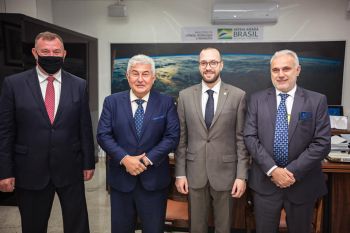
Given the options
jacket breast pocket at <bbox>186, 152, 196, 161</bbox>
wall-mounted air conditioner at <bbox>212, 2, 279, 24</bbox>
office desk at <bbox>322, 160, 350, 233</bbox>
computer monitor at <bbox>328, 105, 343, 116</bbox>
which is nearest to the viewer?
jacket breast pocket at <bbox>186, 152, 196, 161</bbox>

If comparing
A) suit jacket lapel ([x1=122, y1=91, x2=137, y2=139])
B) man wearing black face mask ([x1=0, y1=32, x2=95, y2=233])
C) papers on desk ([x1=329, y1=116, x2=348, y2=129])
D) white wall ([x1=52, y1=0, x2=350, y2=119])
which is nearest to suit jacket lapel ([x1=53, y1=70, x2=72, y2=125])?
man wearing black face mask ([x1=0, y1=32, x2=95, y2=233])

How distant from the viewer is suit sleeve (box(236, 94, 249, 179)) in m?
2.09

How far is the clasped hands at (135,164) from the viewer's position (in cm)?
194

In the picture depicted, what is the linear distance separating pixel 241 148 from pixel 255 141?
0.12 meters

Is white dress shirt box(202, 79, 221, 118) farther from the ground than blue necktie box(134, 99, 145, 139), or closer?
farther from the ground

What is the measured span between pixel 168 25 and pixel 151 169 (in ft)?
12.9

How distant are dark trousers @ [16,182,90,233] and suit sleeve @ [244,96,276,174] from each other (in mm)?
1257

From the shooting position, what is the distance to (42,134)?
2.03m

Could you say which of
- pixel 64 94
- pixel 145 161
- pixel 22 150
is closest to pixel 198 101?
pixel 145 161

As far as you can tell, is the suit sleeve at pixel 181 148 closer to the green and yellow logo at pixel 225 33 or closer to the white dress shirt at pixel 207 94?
the white dress shirt at pixel 207 94

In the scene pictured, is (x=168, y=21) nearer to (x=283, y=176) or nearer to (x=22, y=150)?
(x=22, y=150)

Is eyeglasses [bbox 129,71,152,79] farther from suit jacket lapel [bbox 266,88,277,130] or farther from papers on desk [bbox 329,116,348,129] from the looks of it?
papers on desk [bbox 329,116,348,129]

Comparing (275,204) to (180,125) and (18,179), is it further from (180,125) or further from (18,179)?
(18,179)

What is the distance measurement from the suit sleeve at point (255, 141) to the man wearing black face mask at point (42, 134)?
3.73 feet
